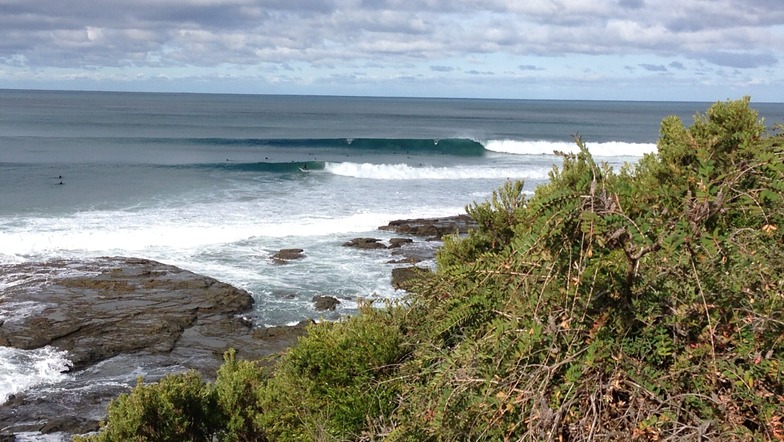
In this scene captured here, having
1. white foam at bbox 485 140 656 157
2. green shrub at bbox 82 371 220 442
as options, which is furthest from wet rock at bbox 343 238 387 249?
white foam at bbox 485 140 656 157

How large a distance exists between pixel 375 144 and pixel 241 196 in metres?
35.9

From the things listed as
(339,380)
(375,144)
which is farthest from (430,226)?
(375,144)

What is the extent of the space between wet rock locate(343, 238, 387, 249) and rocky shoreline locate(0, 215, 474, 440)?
4051 mm

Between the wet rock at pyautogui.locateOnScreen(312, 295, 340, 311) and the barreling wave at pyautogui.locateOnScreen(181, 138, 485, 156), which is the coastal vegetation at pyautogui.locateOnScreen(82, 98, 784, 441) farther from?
the barreling wave at pyautogui.locateOnScreen(181, 138, 485, 156)

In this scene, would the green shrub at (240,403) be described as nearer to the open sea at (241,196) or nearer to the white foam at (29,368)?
the white foam at (29,368)

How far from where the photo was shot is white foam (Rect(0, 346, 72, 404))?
14.5m

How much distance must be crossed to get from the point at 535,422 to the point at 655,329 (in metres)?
1.08

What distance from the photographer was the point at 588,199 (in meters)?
4.74

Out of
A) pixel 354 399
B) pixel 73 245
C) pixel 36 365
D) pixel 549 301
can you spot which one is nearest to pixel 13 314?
pixel 36 365

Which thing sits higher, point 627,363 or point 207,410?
point 627,363

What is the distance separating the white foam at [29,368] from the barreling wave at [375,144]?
178 feet

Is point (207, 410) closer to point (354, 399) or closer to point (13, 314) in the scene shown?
point (354, 399)

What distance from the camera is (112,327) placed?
1808 cm

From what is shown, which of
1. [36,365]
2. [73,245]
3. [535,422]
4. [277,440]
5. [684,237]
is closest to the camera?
[684,237]
